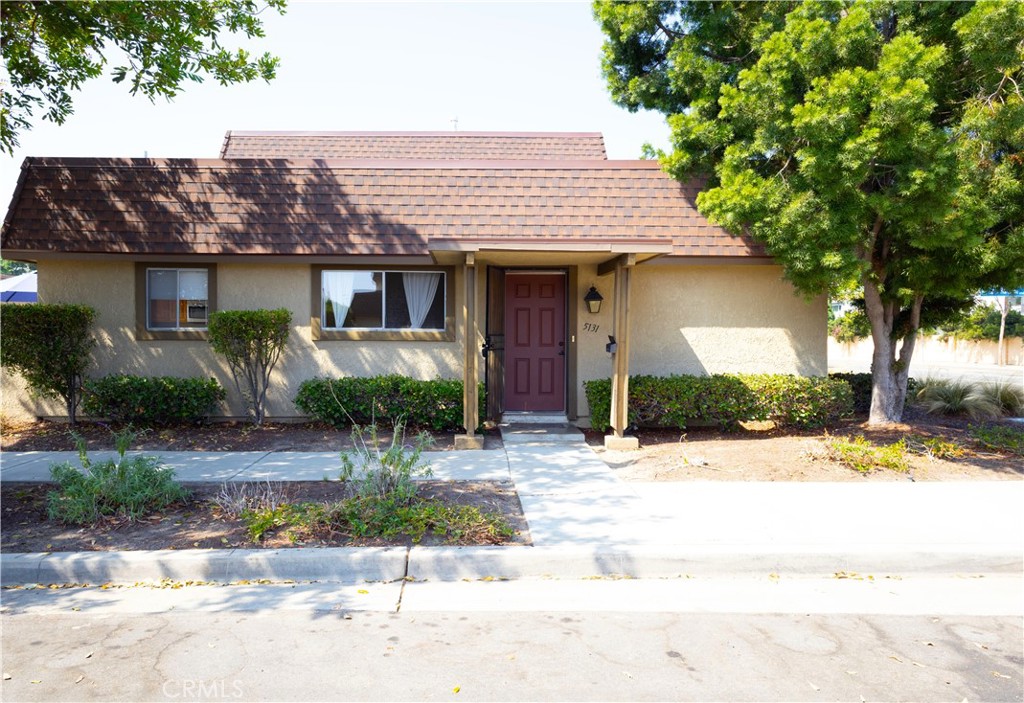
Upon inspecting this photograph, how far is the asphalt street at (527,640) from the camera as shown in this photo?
137 inches

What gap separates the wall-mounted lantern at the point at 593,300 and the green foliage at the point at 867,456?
4.00 metres

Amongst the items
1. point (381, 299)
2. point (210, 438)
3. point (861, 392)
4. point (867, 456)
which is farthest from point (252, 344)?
point (861, 392)

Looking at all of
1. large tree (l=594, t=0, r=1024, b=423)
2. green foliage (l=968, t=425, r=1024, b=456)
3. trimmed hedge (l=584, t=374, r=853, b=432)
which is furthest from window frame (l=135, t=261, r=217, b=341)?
green foliage (l=968, t=425, r=1024, b=456)

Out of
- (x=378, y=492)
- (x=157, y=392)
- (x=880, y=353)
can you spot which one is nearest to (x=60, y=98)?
(x=157, y=392)

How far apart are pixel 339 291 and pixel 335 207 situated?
4.32 feet

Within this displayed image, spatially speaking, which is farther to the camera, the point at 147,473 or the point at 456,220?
the point at 456,220

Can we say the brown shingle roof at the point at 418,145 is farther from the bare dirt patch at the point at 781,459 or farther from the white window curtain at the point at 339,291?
the bare dirt patch at the point at 781,459

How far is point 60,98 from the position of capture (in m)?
9.25

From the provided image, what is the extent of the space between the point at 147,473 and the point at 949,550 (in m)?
6.89

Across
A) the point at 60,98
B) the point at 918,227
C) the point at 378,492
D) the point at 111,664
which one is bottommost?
the point at 111,664

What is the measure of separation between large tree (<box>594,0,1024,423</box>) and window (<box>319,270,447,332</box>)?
4.30 metres

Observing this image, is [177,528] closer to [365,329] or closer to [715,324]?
Result: [365,329]

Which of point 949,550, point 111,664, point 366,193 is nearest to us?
point 111,664

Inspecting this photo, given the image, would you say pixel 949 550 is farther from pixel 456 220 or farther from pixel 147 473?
pixel 456 220
